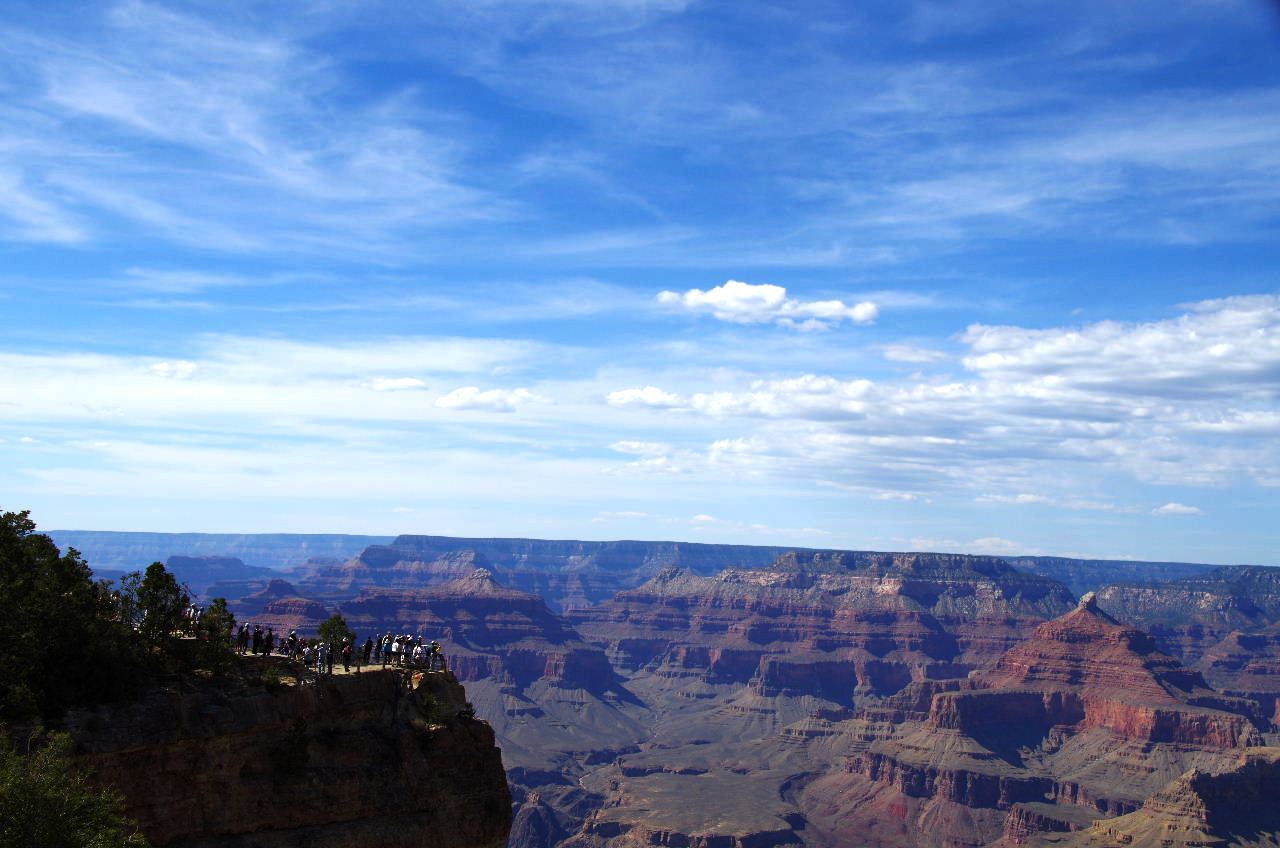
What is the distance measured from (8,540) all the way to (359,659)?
1383 centimetres

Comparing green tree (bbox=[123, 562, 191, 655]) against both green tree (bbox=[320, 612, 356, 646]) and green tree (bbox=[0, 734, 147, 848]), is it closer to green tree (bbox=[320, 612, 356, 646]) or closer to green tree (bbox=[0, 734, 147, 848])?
green tree (bbox=[320, 612, 356, 646])

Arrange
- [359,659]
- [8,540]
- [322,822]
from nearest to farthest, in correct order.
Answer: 1. [322,822]
2. [8,540]
3. [359,659]

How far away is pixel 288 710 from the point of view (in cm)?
3950

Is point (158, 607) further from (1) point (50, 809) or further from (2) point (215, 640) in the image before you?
(1) point (50, 809)

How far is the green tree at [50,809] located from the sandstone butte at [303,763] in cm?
392

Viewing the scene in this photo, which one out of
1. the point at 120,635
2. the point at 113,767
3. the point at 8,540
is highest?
the point at 8,540

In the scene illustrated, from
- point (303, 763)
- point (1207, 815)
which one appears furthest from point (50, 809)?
point (1207, 815)

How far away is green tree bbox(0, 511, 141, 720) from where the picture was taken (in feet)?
115

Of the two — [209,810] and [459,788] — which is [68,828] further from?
[459,788]

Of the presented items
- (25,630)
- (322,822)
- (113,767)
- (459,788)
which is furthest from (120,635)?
(459,788)

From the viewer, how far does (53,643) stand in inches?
1432

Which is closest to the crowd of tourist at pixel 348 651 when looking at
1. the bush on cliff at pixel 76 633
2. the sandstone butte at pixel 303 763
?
the sandstone butte at pixel 303 763

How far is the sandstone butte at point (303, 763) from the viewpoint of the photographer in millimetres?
35188

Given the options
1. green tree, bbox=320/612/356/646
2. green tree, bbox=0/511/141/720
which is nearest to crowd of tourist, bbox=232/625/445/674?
green tree, bbox=320/612/356/646
